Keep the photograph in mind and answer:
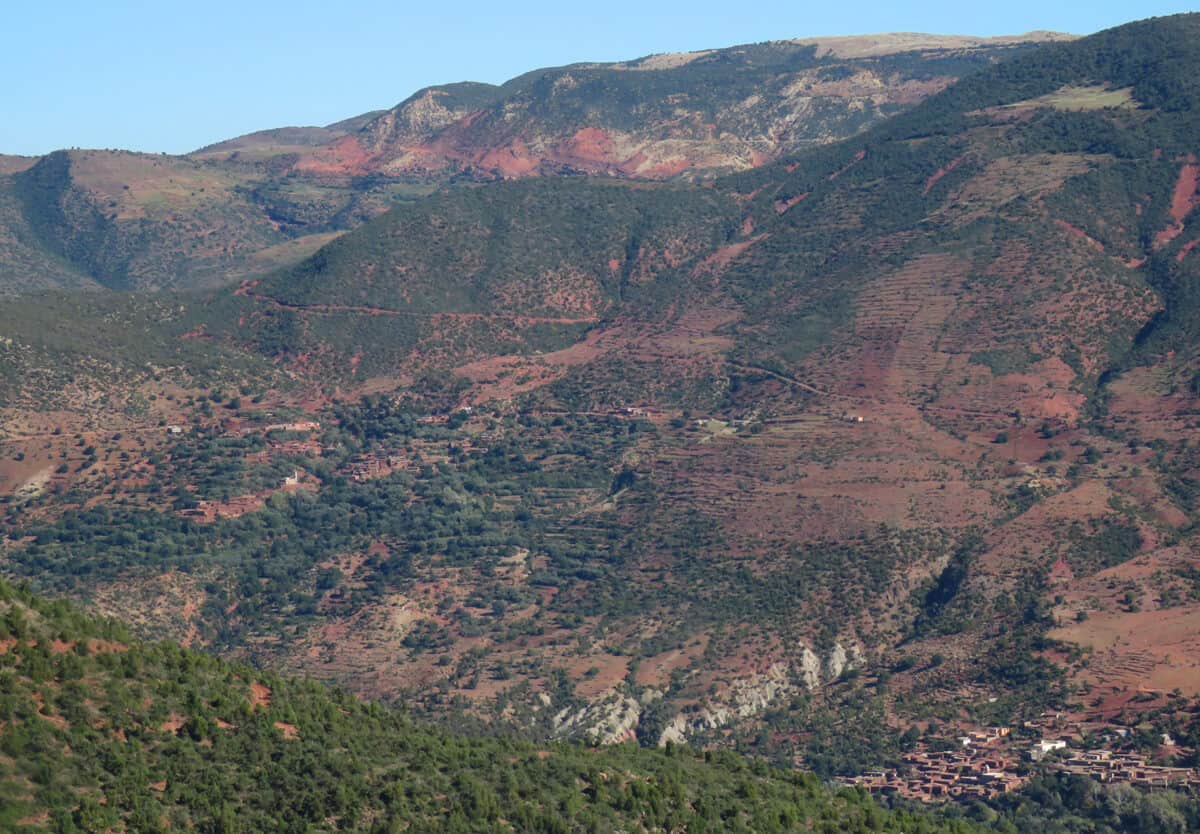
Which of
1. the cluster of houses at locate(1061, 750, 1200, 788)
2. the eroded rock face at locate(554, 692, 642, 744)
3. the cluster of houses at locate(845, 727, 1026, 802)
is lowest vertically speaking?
the cluster of houses at locate(845, 727, 1026, 802)

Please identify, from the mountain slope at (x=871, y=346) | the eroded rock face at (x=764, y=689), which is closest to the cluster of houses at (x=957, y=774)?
the mountain slope at (x=871, y=346)

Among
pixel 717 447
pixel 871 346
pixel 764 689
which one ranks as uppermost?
pixel 871 346

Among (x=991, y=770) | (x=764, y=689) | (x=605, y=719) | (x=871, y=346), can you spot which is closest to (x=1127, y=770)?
(x=991, y=770)

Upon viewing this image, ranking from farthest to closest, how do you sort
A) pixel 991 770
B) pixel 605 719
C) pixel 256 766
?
pixel 605 719, pixel 991 770, pixel 256 766

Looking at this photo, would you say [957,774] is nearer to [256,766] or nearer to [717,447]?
[256,766]

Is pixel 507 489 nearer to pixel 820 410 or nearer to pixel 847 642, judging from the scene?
pixel 820 410

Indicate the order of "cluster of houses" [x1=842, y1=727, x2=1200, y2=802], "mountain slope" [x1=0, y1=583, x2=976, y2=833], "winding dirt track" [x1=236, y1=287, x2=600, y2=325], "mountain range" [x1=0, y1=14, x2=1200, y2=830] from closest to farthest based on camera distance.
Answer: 1. "mountain slope" [x1=0, y1=583, x2=976, y2=833]
2. "cluster of houses" [x1=842, y1=727, x2=1200, y2=802]
3. "mountain range" [x1=0, y1=14, x2=1200, y2=830]
4. "winding dirt track" [x1=236, y1=287, x2=600, y2=325]

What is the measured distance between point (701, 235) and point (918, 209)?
25.8m

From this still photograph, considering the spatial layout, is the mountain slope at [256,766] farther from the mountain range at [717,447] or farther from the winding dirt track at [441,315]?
the winding dirt track at [441,315]

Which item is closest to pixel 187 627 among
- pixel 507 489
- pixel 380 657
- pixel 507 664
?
pixel 380 657

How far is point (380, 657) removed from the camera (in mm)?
108250

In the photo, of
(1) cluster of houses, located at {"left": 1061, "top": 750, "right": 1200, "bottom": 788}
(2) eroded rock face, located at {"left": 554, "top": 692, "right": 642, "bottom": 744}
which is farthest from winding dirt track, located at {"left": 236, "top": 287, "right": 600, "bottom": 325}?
(1) cluster of houses, located at {"left": 1061, "top": 750, "right": 1200, "bottom": 788}

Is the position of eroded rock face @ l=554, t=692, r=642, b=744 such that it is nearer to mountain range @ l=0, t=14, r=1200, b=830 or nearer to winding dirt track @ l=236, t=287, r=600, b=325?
mountain range @ l=0, t=14, r=1200, b=830

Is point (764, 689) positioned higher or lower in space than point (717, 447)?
lower
